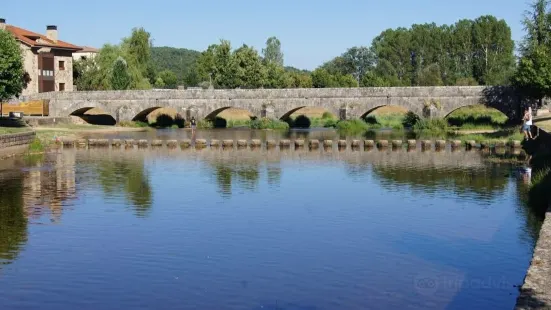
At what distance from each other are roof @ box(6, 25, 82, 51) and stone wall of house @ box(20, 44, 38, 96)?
88cm

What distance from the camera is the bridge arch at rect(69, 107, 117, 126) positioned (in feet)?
261

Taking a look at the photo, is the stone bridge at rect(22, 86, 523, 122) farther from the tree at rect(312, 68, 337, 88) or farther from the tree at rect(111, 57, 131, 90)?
the tree at rect(312, 68, 337, 88)

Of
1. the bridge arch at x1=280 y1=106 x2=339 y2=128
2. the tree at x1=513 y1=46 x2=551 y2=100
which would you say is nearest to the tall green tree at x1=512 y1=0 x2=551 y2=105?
the tree at x1=513 y1=46 x2=551 y2=100

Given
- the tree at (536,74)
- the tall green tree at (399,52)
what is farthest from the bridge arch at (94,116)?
the tall green tree at (399,52)

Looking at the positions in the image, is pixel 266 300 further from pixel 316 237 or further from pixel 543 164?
pixel 543 164

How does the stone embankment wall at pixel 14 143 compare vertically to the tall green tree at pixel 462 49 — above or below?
below

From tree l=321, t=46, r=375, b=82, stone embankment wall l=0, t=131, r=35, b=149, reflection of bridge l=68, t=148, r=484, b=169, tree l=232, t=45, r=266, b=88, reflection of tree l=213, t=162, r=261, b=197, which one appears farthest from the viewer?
tree l=321, t=46, r=375, b=82

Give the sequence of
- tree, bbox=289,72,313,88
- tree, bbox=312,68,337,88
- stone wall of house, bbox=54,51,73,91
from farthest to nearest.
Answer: tree, bbox=289,72,313,88 → tree, bbox=312,68,337,88 → stone wall of house, bbox=54,51,73,91

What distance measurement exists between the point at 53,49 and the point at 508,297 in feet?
242

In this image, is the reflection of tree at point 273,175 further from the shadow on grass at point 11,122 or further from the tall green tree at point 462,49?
the tall green tree at point 462,49

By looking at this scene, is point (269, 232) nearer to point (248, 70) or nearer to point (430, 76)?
point (248, 70)

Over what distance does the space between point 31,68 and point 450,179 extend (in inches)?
2246

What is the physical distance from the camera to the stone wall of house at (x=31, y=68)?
260 feet

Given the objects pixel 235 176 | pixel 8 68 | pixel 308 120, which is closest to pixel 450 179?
pixel 235 176
